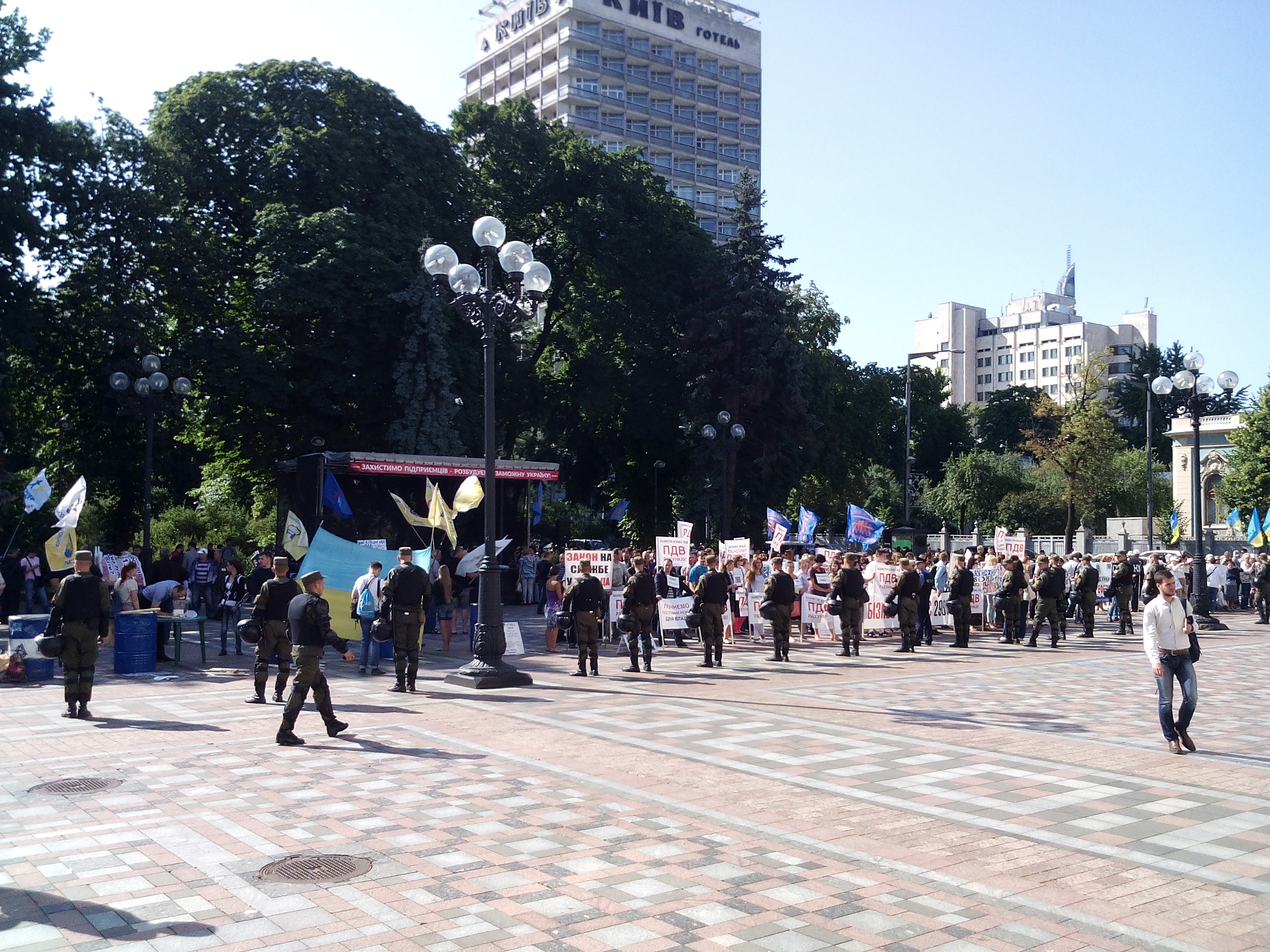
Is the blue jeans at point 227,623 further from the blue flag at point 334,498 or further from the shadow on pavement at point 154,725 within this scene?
the shadow on pavement at point 154,725

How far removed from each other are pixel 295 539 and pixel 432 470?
21.5ft

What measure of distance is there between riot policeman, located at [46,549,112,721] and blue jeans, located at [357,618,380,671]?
4327 millimetres

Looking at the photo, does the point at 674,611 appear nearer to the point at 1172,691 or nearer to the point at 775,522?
the point at 775,522

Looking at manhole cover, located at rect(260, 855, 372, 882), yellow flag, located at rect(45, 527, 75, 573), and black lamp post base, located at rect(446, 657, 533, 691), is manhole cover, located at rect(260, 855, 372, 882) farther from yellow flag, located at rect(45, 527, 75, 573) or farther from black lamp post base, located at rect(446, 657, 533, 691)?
yellow flag, located at rect(45, 527, 75, 573)

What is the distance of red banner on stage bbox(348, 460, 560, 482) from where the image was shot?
25719 millimetres

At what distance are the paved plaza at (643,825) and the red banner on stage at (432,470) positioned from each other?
1213 centimetres

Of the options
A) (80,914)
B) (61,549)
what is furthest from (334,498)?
(80,914)

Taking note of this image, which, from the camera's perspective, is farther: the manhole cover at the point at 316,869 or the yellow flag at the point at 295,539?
the yellow flag at the point at 295,539

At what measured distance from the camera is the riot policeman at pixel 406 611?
14266 millimetres

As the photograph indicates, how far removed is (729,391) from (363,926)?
34942 mm

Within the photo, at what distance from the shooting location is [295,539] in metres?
20.4

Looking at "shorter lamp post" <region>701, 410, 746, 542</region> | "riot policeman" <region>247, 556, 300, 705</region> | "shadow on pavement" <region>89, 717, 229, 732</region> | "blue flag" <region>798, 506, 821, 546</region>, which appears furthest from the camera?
"shorter lamp post" <region>701, 410, 746, 542</region>

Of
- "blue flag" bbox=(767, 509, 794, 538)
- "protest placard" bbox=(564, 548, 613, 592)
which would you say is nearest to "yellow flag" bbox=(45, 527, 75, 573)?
"protest placard" bbox=(564, 548, 613, 592)

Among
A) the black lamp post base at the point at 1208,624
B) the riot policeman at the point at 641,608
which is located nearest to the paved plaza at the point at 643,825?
the riot policeman at the point at 641,608
